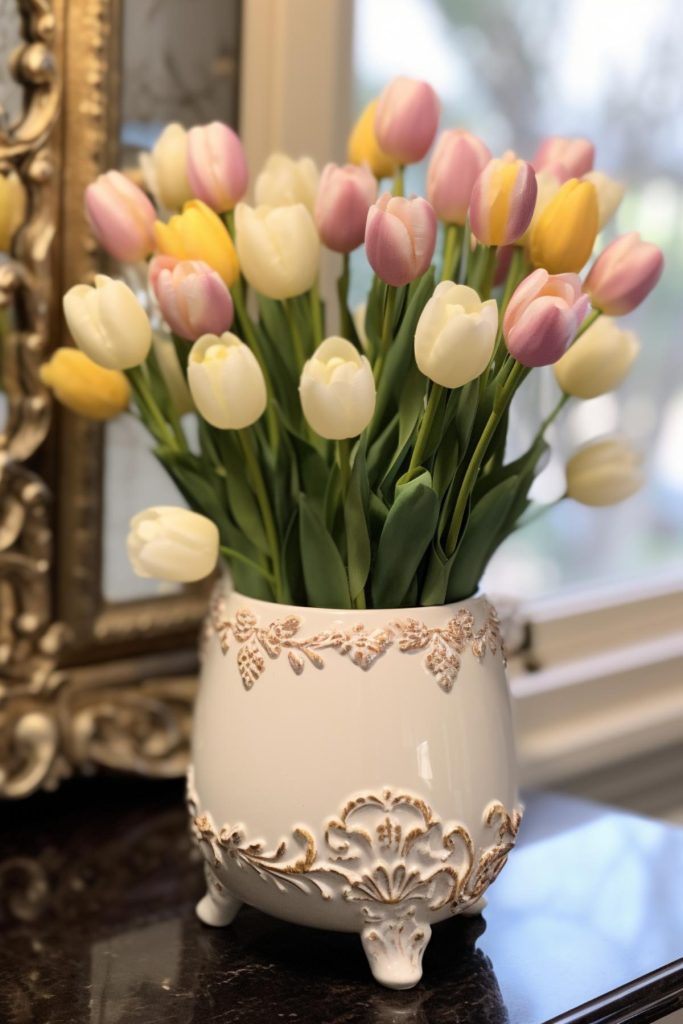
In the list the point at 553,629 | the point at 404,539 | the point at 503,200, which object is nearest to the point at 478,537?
the point at 404,539

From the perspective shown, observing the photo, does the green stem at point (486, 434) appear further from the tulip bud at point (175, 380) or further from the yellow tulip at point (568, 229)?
the tulip bud at point (175, 380)

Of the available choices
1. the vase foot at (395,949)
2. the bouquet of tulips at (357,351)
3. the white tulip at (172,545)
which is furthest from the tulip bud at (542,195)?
the vase foot at (395,949)

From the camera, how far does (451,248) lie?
60 cm

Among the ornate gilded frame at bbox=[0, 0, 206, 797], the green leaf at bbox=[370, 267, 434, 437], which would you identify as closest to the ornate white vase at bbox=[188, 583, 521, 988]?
the green leaf at bbox=[370, 267, 434, 437]

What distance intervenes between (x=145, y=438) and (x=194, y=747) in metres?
0.26

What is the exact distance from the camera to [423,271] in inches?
21.0

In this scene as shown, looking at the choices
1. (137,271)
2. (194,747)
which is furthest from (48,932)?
(137,271)

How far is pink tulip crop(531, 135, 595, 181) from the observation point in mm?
636

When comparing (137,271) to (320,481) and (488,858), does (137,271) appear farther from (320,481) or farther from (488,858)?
(488,858)

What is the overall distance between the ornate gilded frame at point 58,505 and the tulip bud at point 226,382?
22 cm

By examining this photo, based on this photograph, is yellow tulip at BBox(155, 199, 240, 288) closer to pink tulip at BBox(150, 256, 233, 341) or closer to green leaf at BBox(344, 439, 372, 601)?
pink tulip at BBox(150, 256, 233, 341)

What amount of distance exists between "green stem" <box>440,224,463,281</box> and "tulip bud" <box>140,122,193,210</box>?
138mm

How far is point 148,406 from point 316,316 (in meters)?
0.10

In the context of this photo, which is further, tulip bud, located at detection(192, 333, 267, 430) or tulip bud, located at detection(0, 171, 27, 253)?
tulip bud, located at detection(0, 171, 27, 253)
